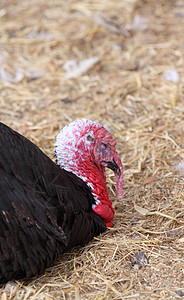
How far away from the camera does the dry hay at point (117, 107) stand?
221cm

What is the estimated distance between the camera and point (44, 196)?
223cm

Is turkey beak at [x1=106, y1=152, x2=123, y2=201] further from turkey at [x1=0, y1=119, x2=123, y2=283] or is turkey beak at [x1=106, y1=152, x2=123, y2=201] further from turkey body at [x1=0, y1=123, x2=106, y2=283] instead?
turkey body at [x1=0, y1=123, x2=106, y2=283]

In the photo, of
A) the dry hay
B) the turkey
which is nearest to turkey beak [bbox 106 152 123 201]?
the turkey

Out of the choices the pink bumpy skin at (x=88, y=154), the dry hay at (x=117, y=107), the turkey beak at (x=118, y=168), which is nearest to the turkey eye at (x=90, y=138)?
the pink bumpy skin at (x=88, y=154)

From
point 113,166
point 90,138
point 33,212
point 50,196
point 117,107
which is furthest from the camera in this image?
point 117,107

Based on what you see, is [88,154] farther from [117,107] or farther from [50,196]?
[117,107]

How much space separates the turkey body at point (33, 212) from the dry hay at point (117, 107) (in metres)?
0.13

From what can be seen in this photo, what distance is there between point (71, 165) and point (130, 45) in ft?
8.76

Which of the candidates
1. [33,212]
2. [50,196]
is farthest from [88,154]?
[33,212]

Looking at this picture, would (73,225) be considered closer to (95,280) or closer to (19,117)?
(95,280)

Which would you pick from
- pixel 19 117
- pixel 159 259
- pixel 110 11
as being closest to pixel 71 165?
pixel 159 259

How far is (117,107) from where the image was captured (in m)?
3.91

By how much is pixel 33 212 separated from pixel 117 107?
198 cm

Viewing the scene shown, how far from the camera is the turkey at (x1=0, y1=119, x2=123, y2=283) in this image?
208 cm
